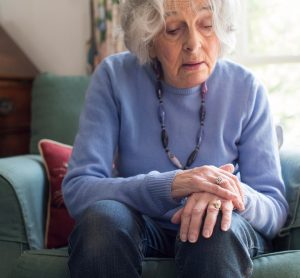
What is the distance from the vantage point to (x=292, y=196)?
1106 millimetres

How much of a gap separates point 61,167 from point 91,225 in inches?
24.5

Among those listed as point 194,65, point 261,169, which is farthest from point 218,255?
point 194,65

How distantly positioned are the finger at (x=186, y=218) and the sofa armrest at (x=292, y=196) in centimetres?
32

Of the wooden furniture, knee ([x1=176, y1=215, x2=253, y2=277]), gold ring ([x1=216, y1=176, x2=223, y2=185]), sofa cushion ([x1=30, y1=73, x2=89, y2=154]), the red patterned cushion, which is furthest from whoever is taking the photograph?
the wooden furniture

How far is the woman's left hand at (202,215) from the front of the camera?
2.66 ft

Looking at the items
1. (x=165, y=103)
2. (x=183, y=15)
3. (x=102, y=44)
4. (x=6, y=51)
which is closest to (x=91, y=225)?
(x=165, y=103)

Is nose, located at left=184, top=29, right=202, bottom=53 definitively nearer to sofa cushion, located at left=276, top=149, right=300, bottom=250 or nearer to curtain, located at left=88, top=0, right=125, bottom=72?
sofa cushion, located at left=276, top=149, right=300, bottom=250

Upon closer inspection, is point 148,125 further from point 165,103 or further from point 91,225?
point 91,225

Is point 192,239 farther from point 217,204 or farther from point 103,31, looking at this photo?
point 103,31

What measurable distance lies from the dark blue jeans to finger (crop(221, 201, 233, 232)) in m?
0.01

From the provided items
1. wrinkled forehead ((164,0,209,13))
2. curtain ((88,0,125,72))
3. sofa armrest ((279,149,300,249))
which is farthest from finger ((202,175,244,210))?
curtain ((88,0,125,72))

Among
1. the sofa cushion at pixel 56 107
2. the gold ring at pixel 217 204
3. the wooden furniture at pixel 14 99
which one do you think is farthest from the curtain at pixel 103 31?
the gold ring at pixel 217 204

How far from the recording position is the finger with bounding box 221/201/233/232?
81cm

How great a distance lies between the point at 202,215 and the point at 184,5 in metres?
0.54
